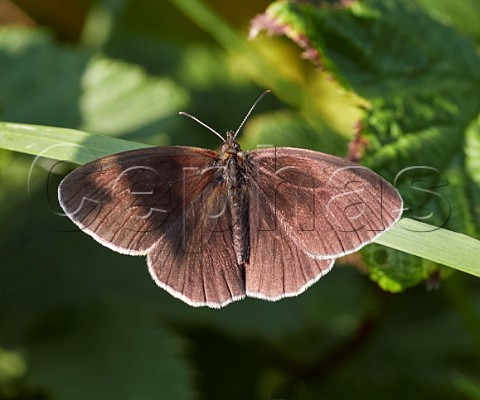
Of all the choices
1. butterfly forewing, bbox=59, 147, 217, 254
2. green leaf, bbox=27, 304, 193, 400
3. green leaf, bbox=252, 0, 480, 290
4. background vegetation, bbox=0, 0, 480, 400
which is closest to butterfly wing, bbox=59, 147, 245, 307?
butterfly forewing, bbox=59, 147, 217, 254

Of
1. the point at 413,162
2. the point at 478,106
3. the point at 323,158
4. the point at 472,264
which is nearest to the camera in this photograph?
the point at 472,264

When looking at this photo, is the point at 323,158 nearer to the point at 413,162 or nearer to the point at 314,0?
the point at 413,162

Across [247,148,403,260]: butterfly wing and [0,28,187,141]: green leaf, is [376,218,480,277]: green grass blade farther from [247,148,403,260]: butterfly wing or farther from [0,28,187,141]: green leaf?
[0,28,187,141]: green leaf

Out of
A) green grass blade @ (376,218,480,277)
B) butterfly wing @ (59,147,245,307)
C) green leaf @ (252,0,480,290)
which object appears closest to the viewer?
green grass blade @ (376,218,480,277)

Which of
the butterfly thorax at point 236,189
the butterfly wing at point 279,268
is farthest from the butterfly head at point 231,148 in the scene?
the butterfly wing at point 279,268

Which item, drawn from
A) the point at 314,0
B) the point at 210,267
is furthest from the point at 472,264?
the point at 314,0

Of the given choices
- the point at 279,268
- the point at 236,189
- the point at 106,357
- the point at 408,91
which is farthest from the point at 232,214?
the point at 106,357
